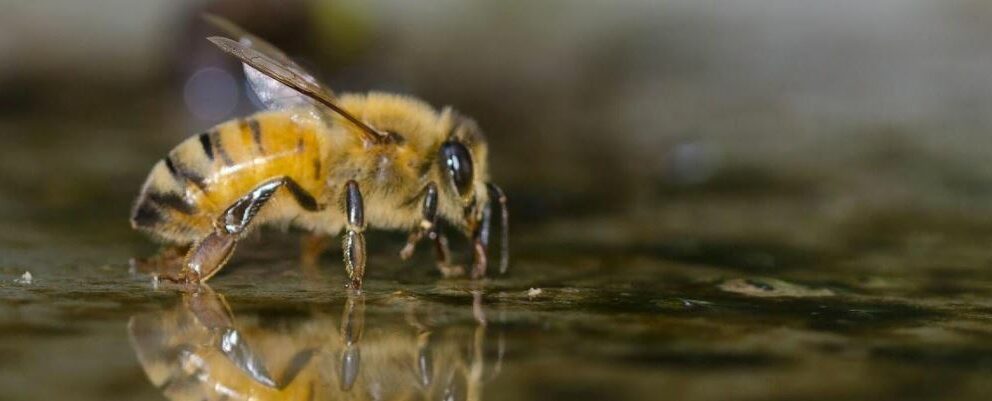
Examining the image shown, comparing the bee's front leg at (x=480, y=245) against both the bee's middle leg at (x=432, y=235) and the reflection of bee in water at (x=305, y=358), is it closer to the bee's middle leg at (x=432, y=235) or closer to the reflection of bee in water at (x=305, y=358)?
the bee's middle leg at (x=432, y=235)

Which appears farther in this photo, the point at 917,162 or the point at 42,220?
the point at 917,162

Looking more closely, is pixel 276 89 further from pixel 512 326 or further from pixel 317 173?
pixel 512 326

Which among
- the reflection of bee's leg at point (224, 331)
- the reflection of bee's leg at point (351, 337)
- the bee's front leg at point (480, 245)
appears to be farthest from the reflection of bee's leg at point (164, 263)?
the bee's front leg at point (480, 245)

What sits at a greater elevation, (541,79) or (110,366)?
(541,79)

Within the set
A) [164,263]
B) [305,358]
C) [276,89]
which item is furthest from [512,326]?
[276,89]

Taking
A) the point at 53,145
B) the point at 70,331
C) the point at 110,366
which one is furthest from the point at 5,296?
the point at 53,145

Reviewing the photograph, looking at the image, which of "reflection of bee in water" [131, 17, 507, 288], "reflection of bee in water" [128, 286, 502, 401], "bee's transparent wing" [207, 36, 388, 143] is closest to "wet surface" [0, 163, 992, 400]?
"reflection of bee in water" [128, 286, 502, 401]

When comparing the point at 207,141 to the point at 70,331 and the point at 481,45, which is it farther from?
the point at 481,45
